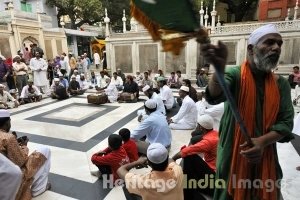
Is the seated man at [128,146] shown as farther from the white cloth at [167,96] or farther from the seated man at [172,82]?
the seated man at [172,82]

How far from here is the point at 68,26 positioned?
24047 millimetres

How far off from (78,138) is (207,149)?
122 inches

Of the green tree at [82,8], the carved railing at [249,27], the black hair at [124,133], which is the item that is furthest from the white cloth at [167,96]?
the green tree at [82,8]

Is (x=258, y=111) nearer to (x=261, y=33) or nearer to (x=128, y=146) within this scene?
(x=261, y=33)

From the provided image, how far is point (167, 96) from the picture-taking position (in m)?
6.46

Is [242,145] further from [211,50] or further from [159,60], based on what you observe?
[159,60]

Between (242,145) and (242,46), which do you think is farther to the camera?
(242,46)

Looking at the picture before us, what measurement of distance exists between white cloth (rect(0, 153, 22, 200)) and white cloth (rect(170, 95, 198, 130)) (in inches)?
137

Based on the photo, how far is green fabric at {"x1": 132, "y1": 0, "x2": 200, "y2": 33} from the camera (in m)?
1.05

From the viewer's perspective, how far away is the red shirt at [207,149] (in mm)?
2535

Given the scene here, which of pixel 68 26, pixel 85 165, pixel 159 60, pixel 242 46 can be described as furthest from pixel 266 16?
pixel 85 165

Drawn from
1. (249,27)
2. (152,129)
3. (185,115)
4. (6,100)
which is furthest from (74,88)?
(249,27)

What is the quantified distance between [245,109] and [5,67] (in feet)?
29.8

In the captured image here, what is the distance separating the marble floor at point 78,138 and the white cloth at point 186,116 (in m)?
0.18
